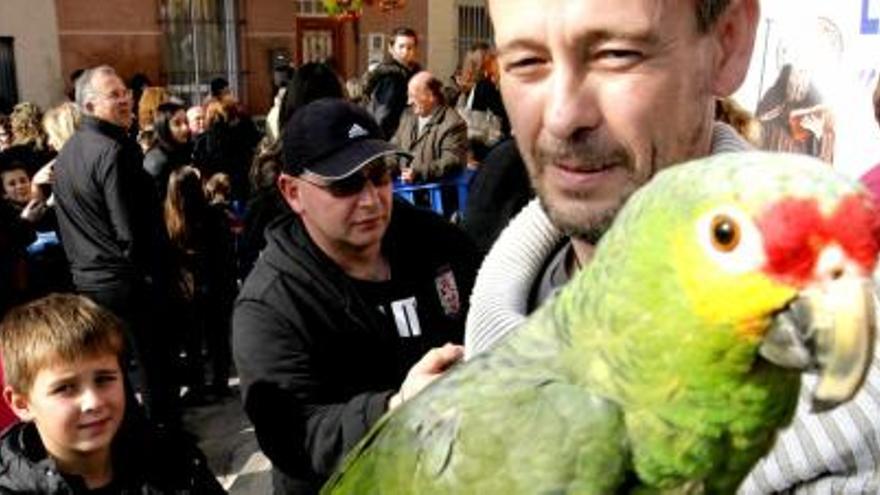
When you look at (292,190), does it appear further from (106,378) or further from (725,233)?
(725,233)

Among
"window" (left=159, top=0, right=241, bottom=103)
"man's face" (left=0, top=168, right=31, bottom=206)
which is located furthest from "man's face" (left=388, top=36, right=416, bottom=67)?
"window" (left=159, top=0, right=241, bottom=103)

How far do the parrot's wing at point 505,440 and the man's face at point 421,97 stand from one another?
5241 millimetres

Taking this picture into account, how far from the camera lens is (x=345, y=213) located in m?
2.48

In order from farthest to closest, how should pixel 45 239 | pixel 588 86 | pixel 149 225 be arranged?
1. pixel 45 239
2. pixel 149 225
3. pixel 588 86

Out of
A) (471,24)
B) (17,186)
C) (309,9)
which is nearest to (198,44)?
(309,9)

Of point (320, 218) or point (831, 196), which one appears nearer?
point (831, 196)

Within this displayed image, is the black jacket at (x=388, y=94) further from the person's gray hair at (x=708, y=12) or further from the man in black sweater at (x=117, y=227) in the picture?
the person's gray hair at (x=708, y=12)

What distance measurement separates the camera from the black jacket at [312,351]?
214 centimetres

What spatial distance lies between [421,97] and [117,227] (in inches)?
104

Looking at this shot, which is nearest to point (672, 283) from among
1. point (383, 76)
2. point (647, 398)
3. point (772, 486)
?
point (647, 398)

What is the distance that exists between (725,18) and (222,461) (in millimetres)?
3823

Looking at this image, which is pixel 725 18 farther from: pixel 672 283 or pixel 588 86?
pixel 672 283

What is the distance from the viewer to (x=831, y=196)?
0.83 meters

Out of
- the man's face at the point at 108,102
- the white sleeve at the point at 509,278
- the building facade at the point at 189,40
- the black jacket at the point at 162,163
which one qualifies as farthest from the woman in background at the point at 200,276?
the building facade at the point at 189,40
